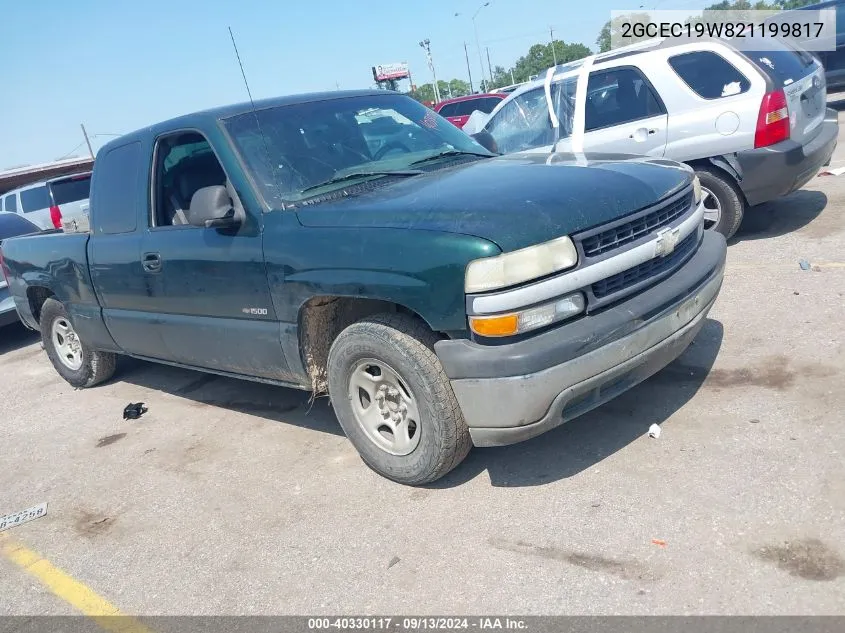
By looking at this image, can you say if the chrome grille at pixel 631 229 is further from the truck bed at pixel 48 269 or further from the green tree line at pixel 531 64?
the green tree line at pixel 531 64

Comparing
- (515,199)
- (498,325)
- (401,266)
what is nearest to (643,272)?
(515,199)

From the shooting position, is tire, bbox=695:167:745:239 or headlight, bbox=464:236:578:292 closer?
headlight, bbox=464:236:578:292

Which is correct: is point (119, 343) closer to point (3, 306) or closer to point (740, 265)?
point (3, 306)

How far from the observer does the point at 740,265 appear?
6.12 metres

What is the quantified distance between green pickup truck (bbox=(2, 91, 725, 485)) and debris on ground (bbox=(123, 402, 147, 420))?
619 millimetres

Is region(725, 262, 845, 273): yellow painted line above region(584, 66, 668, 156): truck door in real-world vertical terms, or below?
below

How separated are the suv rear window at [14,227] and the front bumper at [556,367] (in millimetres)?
7875

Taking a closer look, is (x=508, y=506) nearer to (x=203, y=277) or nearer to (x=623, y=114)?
(x=203, y=277)

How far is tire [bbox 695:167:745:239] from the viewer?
6312 mm

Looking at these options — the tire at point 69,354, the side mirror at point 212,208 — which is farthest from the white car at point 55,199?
the side mirror at point 212,208

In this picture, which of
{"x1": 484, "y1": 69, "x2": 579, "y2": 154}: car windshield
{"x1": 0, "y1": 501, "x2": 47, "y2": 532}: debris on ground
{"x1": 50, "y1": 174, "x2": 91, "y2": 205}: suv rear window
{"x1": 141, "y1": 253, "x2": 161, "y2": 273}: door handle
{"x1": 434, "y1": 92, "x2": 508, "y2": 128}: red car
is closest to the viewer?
{"x1": 0, "y1": 501, "x2": 47, "y2": 532}: debris on ground

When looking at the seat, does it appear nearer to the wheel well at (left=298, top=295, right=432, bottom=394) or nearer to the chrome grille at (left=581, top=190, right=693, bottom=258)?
the wheel well at (left=298, top=295, right=432, bottom=394)

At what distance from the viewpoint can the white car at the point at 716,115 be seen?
6121 millimetres

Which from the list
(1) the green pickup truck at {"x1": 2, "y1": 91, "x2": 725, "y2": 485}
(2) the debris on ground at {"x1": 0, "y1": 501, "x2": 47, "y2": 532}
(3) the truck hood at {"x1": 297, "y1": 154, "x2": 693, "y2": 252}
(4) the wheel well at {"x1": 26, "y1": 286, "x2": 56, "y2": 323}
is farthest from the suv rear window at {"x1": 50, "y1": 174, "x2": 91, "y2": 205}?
(3) the truck hood at {"x1": 297, "y1": 154, "x2": 693, "y2": 252}
